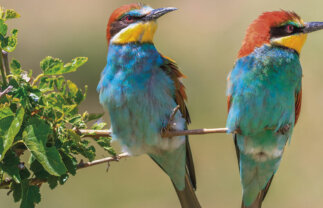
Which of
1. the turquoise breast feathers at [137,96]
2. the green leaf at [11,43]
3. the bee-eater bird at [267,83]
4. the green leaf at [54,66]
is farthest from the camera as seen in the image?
the bee-eater bird at [267,83]

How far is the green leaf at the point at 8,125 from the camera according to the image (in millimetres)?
1845

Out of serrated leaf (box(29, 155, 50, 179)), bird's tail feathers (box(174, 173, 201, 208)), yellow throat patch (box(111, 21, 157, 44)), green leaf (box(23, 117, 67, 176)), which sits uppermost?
yellow throat patch (box(111, 21, 157, 44))

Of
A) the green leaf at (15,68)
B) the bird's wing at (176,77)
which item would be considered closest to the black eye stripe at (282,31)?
the bird's wing at (176,77)

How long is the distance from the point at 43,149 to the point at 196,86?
464cm

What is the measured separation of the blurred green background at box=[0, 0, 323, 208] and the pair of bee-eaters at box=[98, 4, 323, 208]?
232 cm

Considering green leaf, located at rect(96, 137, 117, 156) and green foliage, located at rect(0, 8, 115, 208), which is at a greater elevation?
green foliage, located at rect(0, 8, 115, 208)

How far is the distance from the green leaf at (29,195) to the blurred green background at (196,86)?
9.49ft

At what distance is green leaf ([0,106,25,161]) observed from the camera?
184 cm

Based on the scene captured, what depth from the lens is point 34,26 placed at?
7.70m

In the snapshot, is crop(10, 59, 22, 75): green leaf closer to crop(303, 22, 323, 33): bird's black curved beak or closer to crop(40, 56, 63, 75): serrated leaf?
crop(40, 56, 63, 75): serrated leaf

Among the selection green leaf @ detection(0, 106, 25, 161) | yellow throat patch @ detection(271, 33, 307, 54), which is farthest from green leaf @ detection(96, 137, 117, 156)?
yellow throat patch @ detection(271, 33, 307, 54)

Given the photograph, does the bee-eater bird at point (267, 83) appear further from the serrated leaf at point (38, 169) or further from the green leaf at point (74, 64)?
the serrated leaf at point (38, 169)

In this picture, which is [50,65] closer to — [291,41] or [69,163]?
[69,163]

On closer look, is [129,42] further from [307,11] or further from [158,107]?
[307,11]
